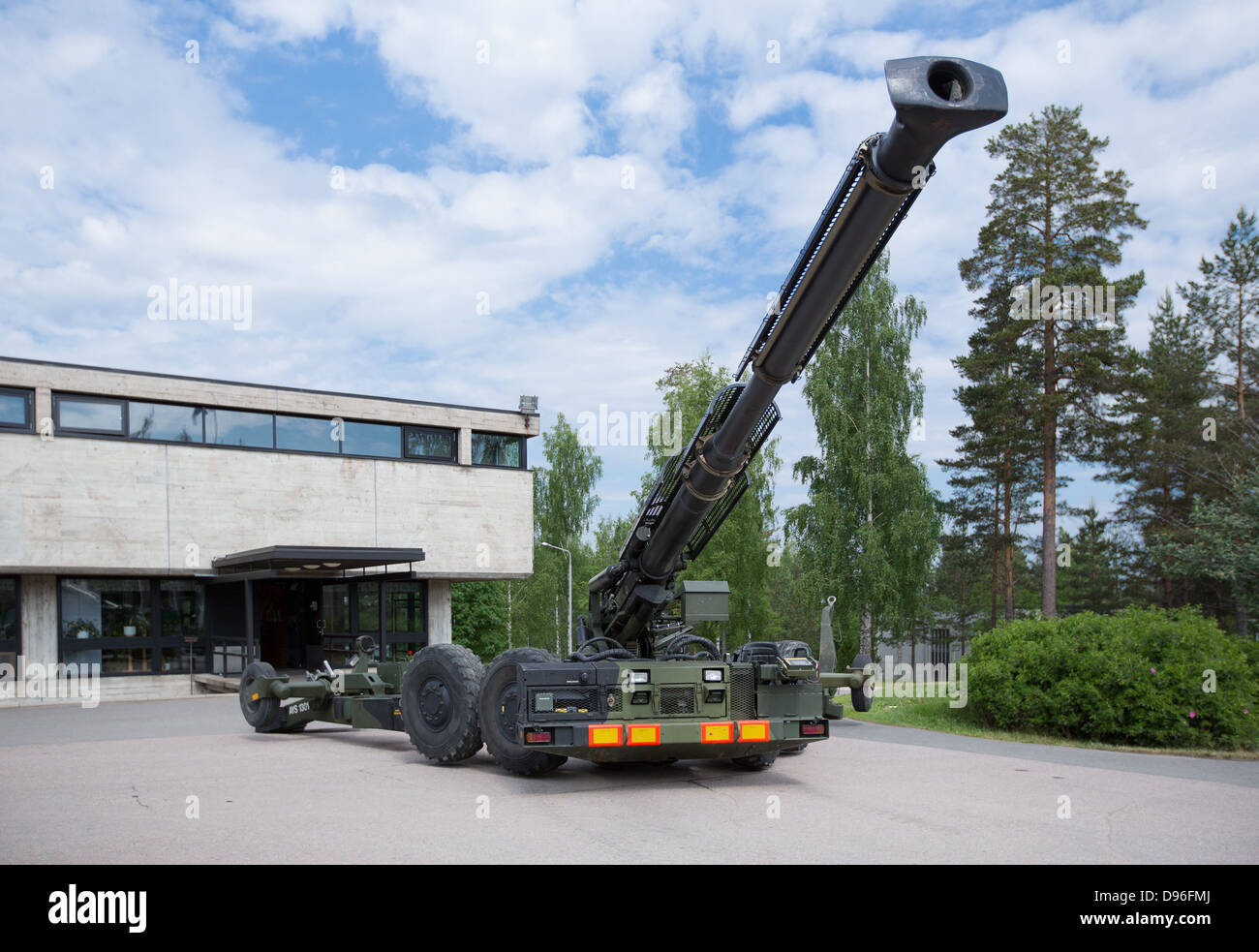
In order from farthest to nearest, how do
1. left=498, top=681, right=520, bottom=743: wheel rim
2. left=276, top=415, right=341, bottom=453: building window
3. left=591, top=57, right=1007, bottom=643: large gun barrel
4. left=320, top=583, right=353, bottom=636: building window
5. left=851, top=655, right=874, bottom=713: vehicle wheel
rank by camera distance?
left=320, top=583, right=353, bottom=636: building window
left=276, top=415, right=341, bottom=453: building window
left=851, top=655, right=874, bottom=713: vehicle wheel
left=498, top=681, right=520, bottom=743: wheel rim
left=591, top=57, right=1007, bottom=643: large gun barrel

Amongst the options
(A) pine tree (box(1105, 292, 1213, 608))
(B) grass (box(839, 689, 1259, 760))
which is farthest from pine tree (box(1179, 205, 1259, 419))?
(B) grass (box(839, 689, 1259, 760))

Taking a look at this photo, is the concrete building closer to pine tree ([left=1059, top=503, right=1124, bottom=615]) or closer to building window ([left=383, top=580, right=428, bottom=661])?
building window ([left=383, top=580, right=428, bottom=661])

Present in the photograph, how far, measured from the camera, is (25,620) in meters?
23.1

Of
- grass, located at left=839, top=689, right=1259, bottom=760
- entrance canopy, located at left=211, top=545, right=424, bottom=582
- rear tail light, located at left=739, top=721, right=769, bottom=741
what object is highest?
entrance canopy, located at left=211, top=545, right=424, bottom=582

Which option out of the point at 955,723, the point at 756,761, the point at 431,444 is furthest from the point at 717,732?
the point at 431,444

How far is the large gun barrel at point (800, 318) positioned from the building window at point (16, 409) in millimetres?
16844

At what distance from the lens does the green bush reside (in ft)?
41.9

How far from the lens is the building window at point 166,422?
2400 cm

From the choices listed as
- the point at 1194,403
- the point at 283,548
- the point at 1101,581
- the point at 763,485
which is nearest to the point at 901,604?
the point at 763,485

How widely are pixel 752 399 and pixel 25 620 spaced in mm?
20617

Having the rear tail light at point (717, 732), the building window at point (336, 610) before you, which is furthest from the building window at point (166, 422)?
the rear tail light at point (717, 732)

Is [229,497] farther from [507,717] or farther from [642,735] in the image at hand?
[642,735]

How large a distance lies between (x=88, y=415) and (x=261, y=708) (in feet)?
41.7

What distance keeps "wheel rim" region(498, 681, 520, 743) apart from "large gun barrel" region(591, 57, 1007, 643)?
1988mm
